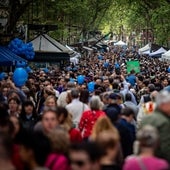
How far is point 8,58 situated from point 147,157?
19.4 meters

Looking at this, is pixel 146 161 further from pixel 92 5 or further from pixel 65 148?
pixel 92 5

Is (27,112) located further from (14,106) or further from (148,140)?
(148,140)

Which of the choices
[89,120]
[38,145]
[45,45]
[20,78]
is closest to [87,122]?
[89,120]

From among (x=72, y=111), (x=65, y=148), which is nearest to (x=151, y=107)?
(x=72, y=111)

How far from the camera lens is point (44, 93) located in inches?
600

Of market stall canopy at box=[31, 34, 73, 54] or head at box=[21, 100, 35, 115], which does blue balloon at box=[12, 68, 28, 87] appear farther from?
market stall canopy at box=[31, 34, 73, 54]

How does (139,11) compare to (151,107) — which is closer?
(151,107)

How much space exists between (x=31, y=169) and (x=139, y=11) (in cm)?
5720

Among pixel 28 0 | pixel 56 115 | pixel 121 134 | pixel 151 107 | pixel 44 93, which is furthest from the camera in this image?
pixel 28 0

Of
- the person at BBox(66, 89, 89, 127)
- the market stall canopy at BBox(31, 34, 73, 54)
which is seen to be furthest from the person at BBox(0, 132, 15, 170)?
the market stall canopy at BBox(31, 34, 73, 54)

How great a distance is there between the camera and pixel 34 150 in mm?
6391

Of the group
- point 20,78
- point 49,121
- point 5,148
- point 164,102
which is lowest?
point 20,78

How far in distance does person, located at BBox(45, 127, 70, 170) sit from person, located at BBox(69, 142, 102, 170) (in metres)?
0.77

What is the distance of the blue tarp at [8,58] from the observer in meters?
24.9
